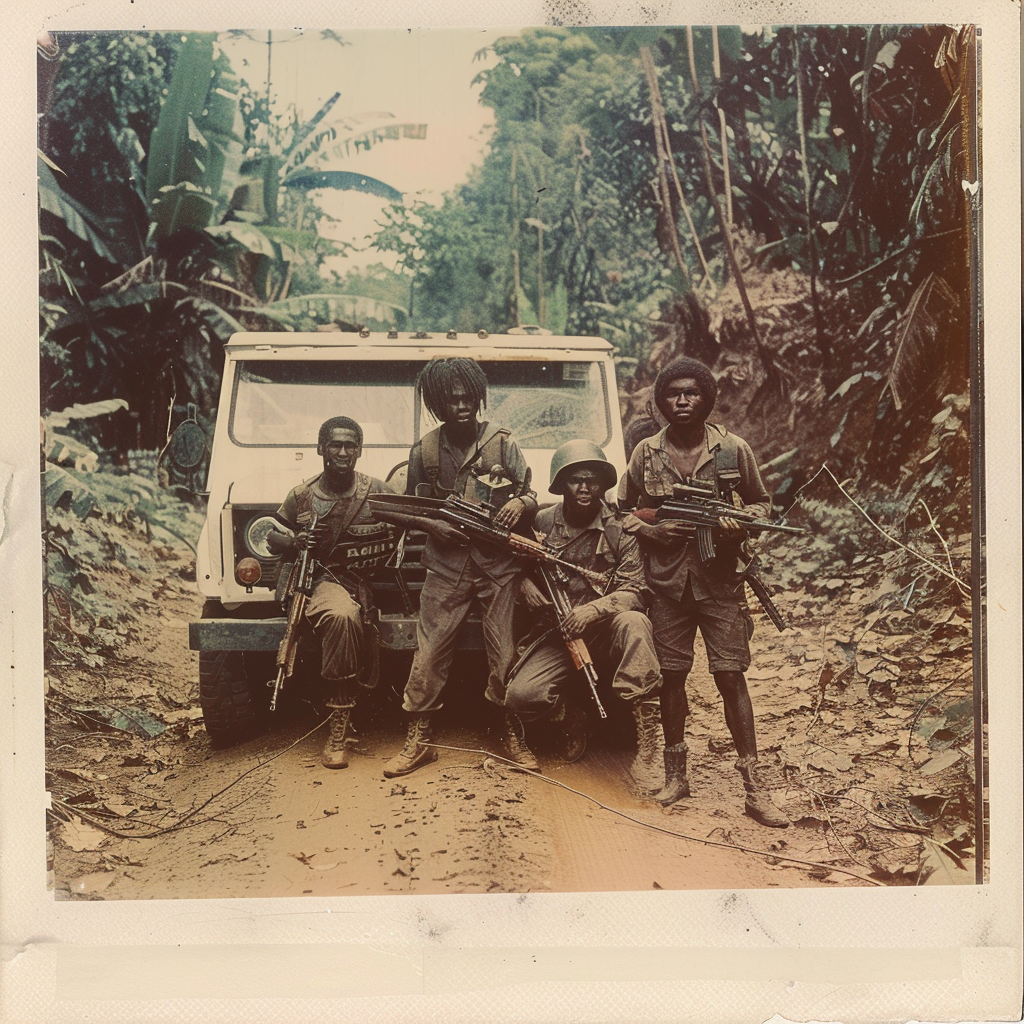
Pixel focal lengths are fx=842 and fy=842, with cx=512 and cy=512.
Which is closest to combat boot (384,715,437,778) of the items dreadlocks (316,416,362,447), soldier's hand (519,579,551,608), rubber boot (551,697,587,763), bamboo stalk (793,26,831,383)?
rubber boot (551,697,587,763)

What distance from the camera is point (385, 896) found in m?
3.62

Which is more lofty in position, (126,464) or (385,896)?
(126,464)

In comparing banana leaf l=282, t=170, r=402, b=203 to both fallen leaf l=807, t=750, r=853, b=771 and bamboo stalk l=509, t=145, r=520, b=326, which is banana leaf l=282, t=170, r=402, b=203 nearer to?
bamboo stalk l=509, t=145, r=520, b=326

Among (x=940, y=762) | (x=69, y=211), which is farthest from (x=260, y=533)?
(x=940, y=762)

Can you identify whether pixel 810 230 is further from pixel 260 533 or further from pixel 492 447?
pixel 260 533

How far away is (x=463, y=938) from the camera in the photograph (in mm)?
3635

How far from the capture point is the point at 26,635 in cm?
372

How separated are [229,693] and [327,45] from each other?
2897 millimetres

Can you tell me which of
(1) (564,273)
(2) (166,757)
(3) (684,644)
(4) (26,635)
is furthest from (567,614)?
(4) (26,635)

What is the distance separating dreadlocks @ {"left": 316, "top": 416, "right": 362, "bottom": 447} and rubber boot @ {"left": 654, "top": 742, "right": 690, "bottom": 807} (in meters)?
1.94

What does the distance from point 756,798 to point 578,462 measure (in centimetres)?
168

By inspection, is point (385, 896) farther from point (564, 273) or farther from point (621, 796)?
point (564, 273)

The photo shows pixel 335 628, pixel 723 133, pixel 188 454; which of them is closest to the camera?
pixel 335 628

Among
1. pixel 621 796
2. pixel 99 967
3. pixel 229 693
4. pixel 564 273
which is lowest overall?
pixel 99 967
